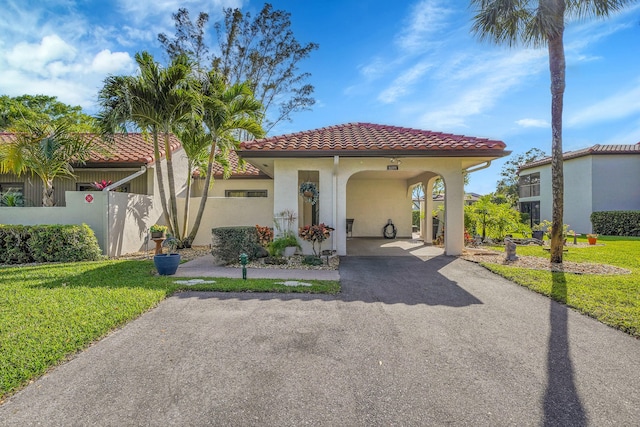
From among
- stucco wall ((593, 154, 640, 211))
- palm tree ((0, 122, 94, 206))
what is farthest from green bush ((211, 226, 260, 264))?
stucco wall ((593, 154, 640, 211))

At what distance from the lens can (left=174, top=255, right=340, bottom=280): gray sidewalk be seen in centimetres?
705

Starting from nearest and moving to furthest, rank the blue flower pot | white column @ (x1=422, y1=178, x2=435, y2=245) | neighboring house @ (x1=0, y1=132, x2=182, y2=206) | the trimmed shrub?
the blue flower pot
the trimmed shrub
neighboring house @ (x1=0, y1=132, x2=182, y2=206)
white column @ (x1=422, y1=178, x2=435, y2=245)

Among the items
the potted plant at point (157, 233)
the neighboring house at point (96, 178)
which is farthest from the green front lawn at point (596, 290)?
the neighboring house at point (96, 178)

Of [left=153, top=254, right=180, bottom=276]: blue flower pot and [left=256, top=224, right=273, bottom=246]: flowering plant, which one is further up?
[left=256, top=224, right=273, bottom=246]: flowering plant

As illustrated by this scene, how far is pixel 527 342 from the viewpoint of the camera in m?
3.70

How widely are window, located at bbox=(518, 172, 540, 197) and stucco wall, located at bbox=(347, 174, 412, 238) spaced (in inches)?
711

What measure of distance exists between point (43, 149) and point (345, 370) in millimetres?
11251

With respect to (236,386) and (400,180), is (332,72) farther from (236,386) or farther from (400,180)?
(236,386)

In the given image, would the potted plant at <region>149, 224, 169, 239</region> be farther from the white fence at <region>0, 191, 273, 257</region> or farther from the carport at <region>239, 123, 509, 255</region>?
the carport at <region>239, 123, 509, 255</region>

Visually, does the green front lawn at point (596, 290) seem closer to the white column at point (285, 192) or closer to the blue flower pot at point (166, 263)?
the white column at point (285, 192)

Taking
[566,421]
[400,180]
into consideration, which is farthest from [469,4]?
[566,421]

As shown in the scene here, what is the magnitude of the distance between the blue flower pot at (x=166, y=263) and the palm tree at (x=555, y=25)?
Result: 9.91 meters

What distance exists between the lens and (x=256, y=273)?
7.40 m

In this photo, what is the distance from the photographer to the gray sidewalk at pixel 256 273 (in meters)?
7.05
